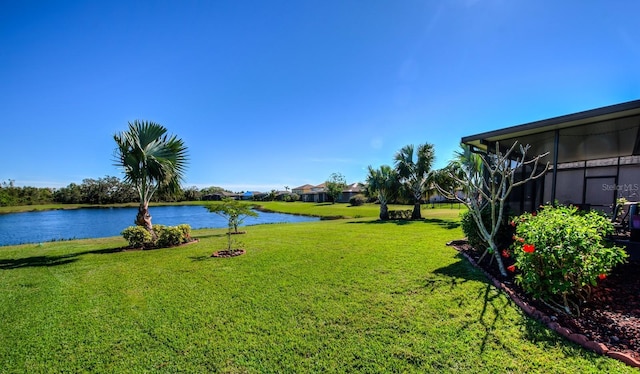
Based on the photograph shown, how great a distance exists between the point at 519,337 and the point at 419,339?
1.10 m

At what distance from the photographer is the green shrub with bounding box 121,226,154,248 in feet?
26.6

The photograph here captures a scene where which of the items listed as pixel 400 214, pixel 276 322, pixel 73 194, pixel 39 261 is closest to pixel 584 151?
pixel 276 322

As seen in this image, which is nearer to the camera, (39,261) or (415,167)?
(39,261)

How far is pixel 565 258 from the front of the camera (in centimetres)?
309

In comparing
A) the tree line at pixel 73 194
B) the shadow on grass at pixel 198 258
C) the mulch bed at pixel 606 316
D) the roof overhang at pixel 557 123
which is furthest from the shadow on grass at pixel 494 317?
the tree line at pixel 73 194

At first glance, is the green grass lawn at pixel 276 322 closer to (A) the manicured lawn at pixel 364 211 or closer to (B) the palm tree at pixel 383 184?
(B) the palm tree at pixel 383 184

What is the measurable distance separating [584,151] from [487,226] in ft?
16.4

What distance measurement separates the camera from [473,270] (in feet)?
16.2

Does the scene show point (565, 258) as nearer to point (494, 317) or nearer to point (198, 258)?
point (494, 317)

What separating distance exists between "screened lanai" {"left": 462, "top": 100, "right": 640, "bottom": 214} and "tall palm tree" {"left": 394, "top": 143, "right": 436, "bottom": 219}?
7.69 metres

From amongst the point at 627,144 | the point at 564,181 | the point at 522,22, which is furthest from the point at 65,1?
the point at 564,181

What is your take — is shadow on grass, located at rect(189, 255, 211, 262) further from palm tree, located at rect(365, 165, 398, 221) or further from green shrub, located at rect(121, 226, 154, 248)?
palm tree, located at rect(365, 165, 398, 221)

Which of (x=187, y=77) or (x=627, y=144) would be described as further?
(x=187, y=77)

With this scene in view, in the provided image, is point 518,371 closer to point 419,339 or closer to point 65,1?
point 419,339
